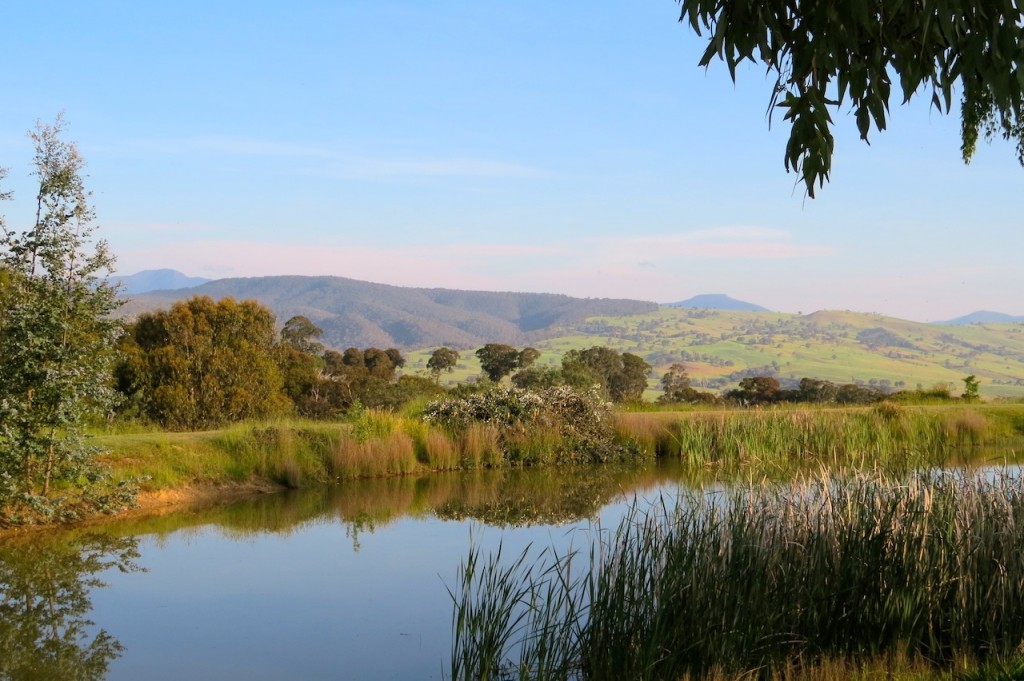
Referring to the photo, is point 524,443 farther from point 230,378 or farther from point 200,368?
point 200,368

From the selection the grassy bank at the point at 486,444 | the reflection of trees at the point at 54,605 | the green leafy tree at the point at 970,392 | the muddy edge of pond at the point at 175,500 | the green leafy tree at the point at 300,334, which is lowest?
the reflection of trees at the point at 54,605

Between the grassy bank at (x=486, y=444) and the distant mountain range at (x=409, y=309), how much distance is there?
318ft

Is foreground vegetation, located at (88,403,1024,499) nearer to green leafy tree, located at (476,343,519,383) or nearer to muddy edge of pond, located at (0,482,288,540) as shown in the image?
muddy edge of pond, located at (0,482,288,540)

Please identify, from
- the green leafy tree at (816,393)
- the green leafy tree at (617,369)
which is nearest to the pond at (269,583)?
the green leafy tree at (816,393)

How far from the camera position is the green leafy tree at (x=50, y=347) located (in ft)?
45.0

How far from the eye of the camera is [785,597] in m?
7.30

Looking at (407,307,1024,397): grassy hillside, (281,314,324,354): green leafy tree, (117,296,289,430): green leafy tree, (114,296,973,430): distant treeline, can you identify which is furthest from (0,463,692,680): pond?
(407,307,1024,397): grassy hillside

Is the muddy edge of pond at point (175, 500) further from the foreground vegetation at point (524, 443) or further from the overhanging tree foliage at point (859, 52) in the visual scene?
the overhanging tree foliage at point (859, 52)

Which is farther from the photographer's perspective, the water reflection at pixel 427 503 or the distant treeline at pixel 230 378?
the distant treeline at pixel 230 378

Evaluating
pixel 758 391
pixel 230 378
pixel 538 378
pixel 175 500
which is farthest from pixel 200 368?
pixel 758 391

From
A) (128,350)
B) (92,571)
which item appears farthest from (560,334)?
(92,571)

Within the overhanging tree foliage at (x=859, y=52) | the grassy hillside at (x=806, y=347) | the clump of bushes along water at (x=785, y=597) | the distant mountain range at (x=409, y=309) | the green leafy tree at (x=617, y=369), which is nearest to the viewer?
the overhanging tree foliage at (x=859, y=52)

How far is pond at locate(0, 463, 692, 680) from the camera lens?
896 centimetres

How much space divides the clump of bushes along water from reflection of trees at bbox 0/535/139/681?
3.82 m
